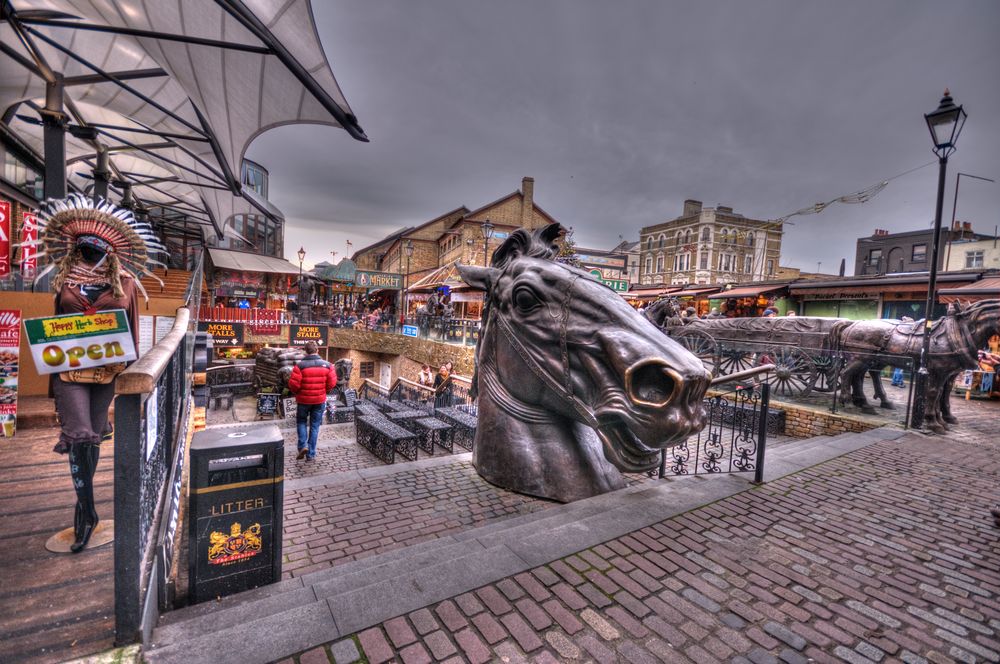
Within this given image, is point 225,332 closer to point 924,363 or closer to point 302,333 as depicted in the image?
point 302,333

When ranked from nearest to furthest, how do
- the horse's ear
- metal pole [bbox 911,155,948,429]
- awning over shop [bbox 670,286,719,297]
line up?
the horse's ear < metal pole [bbox 911,155,948,429] < awning over shop [bbox 670,286,719,297]

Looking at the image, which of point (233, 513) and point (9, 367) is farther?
point (9, 367)

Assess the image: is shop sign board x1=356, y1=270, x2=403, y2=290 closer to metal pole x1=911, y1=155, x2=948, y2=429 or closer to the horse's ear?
the horse's ear

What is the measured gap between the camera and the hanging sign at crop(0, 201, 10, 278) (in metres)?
5.69

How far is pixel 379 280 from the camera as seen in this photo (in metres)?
34.2

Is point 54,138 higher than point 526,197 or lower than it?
lower

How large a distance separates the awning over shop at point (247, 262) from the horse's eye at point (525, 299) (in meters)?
27.1

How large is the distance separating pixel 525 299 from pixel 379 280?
107ft

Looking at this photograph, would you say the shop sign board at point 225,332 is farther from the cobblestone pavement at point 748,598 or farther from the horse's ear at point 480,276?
the cobblestone pavement at point 748,598

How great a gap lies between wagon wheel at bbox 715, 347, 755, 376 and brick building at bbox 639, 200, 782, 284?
32.5 metres

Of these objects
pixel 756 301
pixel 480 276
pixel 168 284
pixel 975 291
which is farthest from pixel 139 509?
pixel 756 301

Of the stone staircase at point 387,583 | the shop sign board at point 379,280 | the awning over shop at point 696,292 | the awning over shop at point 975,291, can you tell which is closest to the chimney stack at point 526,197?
the shop sign board at point 379,280

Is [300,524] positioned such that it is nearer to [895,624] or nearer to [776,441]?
[895,624]

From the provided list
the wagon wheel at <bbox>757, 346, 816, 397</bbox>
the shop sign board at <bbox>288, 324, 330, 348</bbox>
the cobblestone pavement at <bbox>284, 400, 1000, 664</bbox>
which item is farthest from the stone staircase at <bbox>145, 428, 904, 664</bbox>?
the shop sign board at <bbox>288, 324, 330, 348</bbox>
